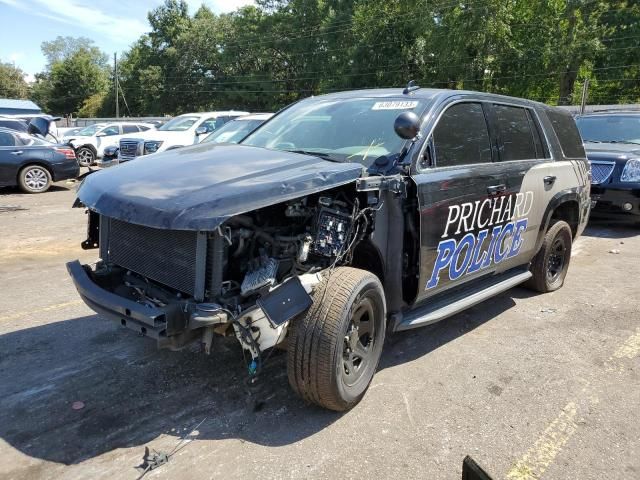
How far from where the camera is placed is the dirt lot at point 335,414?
2852mm

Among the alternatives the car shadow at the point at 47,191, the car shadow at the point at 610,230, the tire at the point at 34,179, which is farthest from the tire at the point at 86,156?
the car shadow at the point at 610,230

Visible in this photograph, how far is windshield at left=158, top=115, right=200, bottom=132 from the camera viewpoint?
16078mm

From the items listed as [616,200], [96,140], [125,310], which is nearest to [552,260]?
[616,200]

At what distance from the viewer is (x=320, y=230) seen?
3.27 metres

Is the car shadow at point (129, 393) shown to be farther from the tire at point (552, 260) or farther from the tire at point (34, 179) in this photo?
the tire at point (34, 179)

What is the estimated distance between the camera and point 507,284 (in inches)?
187

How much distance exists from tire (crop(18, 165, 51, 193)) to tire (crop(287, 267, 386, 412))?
12123mm

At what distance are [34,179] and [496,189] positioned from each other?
12173 mm

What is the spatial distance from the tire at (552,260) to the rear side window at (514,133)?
91cm

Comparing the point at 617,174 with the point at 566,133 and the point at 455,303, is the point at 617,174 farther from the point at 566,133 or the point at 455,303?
the point at 455,303

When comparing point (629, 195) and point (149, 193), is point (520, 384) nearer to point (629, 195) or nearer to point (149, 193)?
point (149, 193)

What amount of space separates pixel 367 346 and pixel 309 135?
1.66 meters

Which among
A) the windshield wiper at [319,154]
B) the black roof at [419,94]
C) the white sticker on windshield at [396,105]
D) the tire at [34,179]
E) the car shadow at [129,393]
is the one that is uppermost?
the black roof at [419,94]

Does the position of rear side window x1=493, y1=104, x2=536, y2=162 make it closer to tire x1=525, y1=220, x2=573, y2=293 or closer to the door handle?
the door handle
